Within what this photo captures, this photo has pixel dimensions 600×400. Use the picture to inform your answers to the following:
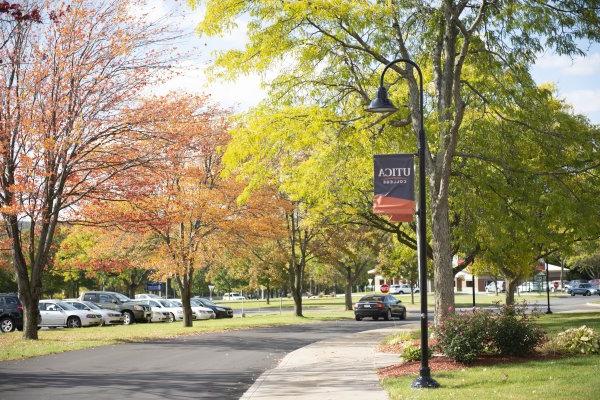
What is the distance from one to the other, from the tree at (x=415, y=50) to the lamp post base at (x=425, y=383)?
6125 millimetres

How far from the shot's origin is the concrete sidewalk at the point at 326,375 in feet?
38.4

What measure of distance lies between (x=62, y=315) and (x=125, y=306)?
207 inches

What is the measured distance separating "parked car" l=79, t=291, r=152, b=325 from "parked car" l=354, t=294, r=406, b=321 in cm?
1256

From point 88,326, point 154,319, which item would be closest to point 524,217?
point 88,326

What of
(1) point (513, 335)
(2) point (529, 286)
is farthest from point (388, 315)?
(2) point (529, 286)

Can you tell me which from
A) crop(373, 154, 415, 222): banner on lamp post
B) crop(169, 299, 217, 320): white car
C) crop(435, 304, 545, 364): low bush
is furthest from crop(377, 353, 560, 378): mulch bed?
crop(169, 299, 217, 320): white car

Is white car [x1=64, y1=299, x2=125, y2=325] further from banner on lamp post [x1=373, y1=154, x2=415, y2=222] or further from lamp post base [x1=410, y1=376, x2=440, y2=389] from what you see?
lamp post base [x1=410, y1=376, x2=440, y2=389]

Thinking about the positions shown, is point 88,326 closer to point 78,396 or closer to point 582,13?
point 78,396

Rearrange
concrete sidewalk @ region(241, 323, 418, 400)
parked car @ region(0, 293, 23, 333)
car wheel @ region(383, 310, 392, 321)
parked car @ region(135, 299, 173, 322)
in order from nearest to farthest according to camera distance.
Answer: concrete sidewalk @ region(241, 323, 418, 400)
parked car @ region(0, 293, 23, 333)
car wheel @ region(383, 310, 392, 321)
parked car @ region(135, 299, 173, 322)

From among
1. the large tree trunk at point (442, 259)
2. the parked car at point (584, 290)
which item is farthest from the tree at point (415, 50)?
the parked car at point (584, 290)

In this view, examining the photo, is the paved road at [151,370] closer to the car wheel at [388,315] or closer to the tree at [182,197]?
the tree at [182,197]

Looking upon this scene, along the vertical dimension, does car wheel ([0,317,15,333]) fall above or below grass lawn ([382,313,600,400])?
below

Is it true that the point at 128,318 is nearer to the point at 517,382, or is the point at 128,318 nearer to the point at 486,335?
the point at 486,335

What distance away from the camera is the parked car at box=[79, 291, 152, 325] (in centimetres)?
3909
